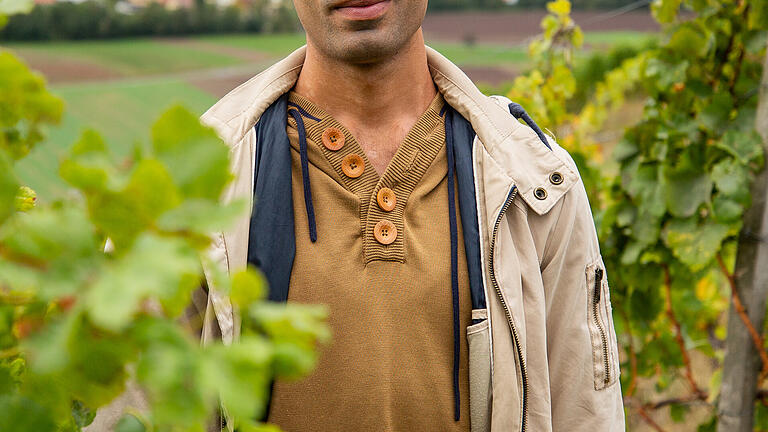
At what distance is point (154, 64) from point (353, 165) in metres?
21.0

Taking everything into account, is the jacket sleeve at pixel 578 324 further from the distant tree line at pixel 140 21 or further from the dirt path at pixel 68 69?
the dirt path at pixel 68 69

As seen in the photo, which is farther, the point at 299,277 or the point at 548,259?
the point at 548,259

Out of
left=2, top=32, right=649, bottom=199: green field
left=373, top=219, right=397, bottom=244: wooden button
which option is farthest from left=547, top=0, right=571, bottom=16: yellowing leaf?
left=2, top=32, right=649, bottom=199: green field

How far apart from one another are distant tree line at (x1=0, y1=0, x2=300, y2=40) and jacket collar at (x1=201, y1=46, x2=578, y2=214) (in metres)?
16.1

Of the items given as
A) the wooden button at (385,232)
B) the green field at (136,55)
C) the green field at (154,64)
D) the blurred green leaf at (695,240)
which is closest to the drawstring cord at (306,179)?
the wooden button at (385,232)

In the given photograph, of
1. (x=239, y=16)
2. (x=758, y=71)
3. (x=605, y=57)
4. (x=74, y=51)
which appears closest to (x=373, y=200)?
(x=758, y=71)

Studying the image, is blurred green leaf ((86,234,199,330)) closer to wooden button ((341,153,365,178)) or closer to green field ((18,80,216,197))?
wooden button ((341,153,365,178))

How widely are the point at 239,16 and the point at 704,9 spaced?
2397 cm

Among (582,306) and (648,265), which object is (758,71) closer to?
(648,265)

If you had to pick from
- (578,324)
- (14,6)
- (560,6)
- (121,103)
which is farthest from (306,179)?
(121,103)

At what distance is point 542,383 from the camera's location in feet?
5.04

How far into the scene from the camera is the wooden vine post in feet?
7.00

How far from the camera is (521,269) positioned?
151 centimetres

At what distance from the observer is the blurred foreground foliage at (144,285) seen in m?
0.35
